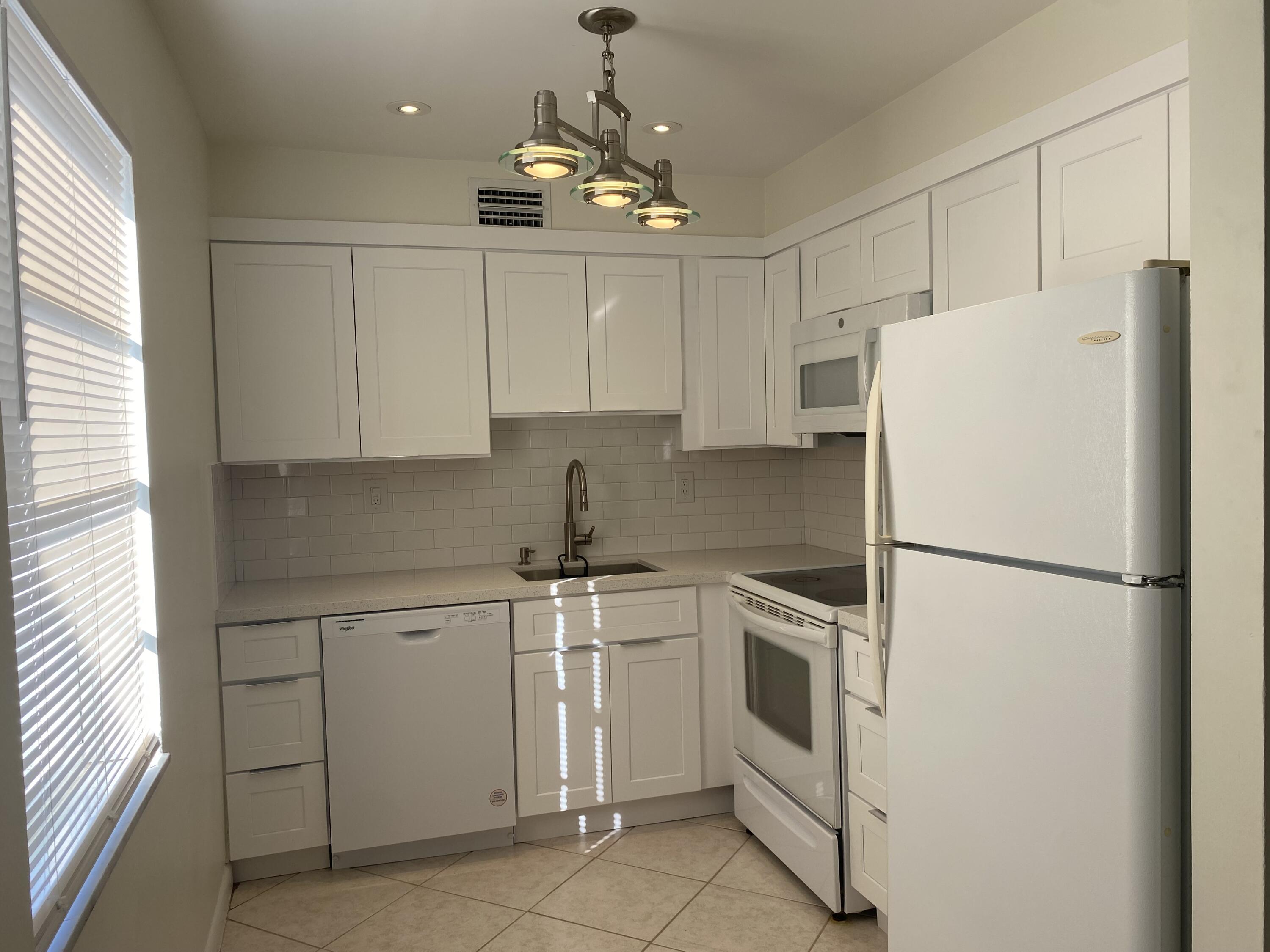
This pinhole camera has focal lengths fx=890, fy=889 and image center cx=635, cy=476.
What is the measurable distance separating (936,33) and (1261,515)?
5.72ft

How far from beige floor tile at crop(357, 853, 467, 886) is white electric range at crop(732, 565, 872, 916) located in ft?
3.63

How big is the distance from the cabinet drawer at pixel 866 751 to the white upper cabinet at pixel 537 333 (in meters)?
1.63

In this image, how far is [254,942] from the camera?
2.70m

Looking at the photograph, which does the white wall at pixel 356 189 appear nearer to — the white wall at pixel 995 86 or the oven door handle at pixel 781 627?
the white wall at pixel 995 86

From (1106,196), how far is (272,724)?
2.95 meters

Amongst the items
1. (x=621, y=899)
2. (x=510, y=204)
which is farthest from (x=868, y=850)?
(x=510, y=204)

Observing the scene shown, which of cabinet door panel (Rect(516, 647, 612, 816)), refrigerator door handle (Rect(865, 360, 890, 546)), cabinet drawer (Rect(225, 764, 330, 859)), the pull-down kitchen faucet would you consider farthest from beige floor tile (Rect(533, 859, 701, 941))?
refrigerator door handle (Rect(865, 360, 890, 546))

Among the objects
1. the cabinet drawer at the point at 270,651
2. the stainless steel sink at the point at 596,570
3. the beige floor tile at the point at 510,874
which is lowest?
the beige floor tile at the point at 510,874

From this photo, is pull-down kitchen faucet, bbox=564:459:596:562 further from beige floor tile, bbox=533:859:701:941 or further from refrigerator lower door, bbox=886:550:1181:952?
refrigerator lower door, bbox=886:550:1181:952

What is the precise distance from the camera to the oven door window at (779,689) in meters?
2.86

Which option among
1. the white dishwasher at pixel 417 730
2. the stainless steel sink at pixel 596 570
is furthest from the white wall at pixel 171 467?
the stainless steel sink at pixel 596 570

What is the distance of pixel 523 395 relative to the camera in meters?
3.54

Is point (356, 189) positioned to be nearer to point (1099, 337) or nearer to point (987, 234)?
point (987, 234)

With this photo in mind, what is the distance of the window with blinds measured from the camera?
1.26 metres
